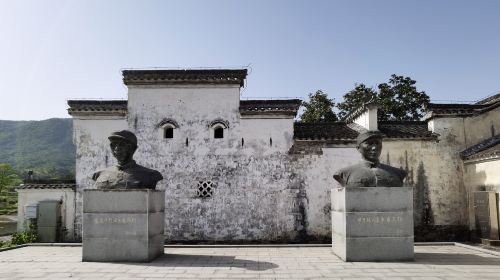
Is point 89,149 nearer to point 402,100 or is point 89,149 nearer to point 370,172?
point 370,172

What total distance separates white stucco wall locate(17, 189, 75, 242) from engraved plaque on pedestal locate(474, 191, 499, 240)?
14321 mm

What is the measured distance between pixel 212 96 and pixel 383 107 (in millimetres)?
13470

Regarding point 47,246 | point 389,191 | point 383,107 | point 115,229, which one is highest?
point 383,107

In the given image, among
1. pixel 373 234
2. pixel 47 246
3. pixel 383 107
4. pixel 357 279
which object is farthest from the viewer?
pixel 383 107

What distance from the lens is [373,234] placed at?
8.64m

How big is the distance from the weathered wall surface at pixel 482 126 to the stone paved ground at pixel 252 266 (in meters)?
7.03

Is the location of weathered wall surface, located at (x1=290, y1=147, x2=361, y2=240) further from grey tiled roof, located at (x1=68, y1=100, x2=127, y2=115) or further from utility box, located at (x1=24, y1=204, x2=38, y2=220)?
utility box, located at (x1=24, y1=204, x2=38, y2=220)

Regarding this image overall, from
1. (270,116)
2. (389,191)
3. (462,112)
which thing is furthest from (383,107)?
(389,191)

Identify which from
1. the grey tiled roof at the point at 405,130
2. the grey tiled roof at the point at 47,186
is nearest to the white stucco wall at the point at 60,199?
the grey tiled roof at the point at 47,186

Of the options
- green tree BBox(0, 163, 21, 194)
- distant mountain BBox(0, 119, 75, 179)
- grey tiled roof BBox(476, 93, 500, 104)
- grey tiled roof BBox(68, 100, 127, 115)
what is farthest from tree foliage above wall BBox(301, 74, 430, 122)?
distant mountain BBox(0, 119, 75, 179)

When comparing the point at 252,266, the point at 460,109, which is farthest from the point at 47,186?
the point at 460,109

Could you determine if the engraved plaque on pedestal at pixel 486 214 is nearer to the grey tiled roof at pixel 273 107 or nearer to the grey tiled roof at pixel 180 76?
the grey tiled roof at pixel 273 107

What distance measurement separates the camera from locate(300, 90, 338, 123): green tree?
25234 mm

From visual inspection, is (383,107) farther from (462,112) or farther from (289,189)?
(289,189)
